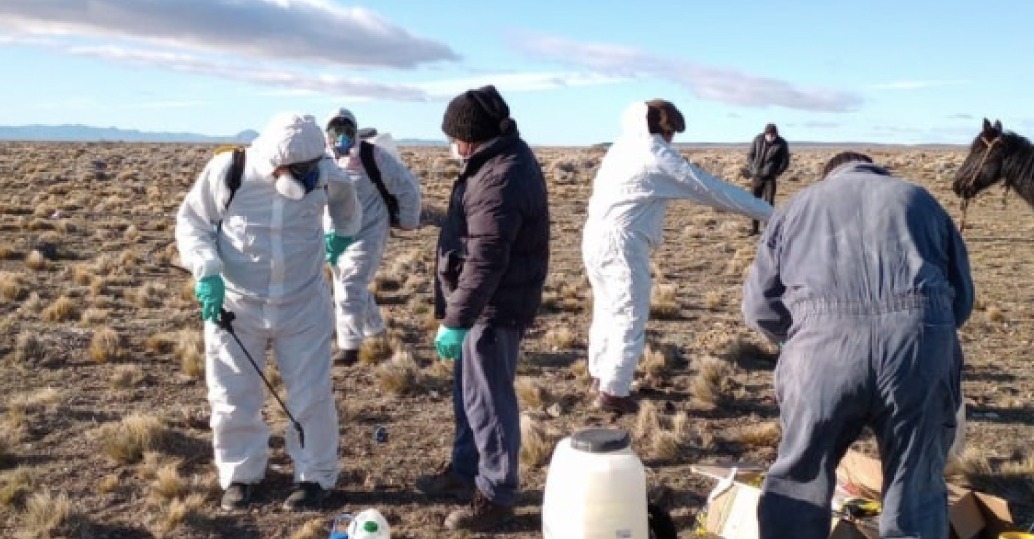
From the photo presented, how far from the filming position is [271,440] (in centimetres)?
619

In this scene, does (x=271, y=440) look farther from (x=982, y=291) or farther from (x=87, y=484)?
(x=982, y=291)

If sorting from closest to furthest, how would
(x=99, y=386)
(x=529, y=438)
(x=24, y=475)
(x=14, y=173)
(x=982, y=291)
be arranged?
(x=24, y=475) < (x=529, y=438) < (x=99, y=386) < (x=982, y=291) < (x=14, y=173)

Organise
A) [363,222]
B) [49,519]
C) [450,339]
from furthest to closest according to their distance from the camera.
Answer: [363,222] < [49,519] < [450,339]

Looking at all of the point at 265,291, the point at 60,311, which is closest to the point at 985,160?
the point at 265,291

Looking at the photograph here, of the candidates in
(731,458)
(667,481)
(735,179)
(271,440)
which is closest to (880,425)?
(667,481)

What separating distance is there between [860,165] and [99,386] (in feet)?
19.8

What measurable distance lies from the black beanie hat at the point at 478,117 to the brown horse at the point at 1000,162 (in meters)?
4.75

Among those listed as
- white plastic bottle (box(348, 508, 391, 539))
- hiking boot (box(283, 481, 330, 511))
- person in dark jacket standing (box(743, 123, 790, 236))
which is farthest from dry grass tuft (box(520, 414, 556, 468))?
person in dark jacket standing (box(743, 123, 790, 236))

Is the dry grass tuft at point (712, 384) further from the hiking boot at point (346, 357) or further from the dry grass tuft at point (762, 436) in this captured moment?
the hiking boot at point (346, 357)

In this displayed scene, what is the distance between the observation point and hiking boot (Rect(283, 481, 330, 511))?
16.4 feet

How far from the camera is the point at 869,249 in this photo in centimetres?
332

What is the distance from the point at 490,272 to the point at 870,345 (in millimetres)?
1643

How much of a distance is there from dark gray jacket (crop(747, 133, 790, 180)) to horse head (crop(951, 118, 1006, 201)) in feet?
28.9

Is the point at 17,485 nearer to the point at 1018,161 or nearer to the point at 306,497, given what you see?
the point at 306,497
